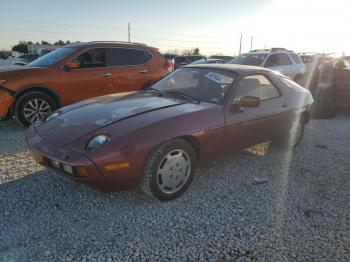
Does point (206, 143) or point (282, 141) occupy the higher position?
point (206, 143)

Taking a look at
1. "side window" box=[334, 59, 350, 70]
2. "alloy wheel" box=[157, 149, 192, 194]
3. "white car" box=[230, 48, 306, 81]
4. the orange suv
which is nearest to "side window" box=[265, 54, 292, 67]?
"white car" box=[230, 48, 306, 81]

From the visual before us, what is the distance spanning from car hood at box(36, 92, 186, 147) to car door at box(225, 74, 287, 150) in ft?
2.29

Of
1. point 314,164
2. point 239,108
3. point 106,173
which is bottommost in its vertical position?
point 314,164

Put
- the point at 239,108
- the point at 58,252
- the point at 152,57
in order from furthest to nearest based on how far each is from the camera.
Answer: the point at 152,57 → the point at 239,108 → the point at 58,252

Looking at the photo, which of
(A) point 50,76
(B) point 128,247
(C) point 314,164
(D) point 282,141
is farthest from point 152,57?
(B) point 128,247

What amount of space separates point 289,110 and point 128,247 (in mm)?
3259

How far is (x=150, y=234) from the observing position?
306cm

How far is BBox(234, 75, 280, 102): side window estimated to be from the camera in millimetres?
4390

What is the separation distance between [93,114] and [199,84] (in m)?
1.52

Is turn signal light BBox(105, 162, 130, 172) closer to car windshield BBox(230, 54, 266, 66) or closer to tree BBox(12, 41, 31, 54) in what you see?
car windshield BBox(230, 54, 266, 66)

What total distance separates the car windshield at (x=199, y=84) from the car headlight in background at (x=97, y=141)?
1430 millimetres

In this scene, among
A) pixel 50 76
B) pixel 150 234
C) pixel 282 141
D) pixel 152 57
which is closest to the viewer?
pixel 150 234

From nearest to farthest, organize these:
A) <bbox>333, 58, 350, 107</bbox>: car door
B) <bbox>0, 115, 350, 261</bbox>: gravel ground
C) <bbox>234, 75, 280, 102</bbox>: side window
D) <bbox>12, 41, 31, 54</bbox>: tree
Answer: <bbox>0, 115, 350, 261</bbox>: gravel ground < <bbox>234, 75, 280, 102</bbox>: side window < <bbox>333, 58, 350, 107</bbox>: car door < <bbox>12, 41, 31, 54</bbox>: tree

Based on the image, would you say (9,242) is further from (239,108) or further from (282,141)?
(282,141)
